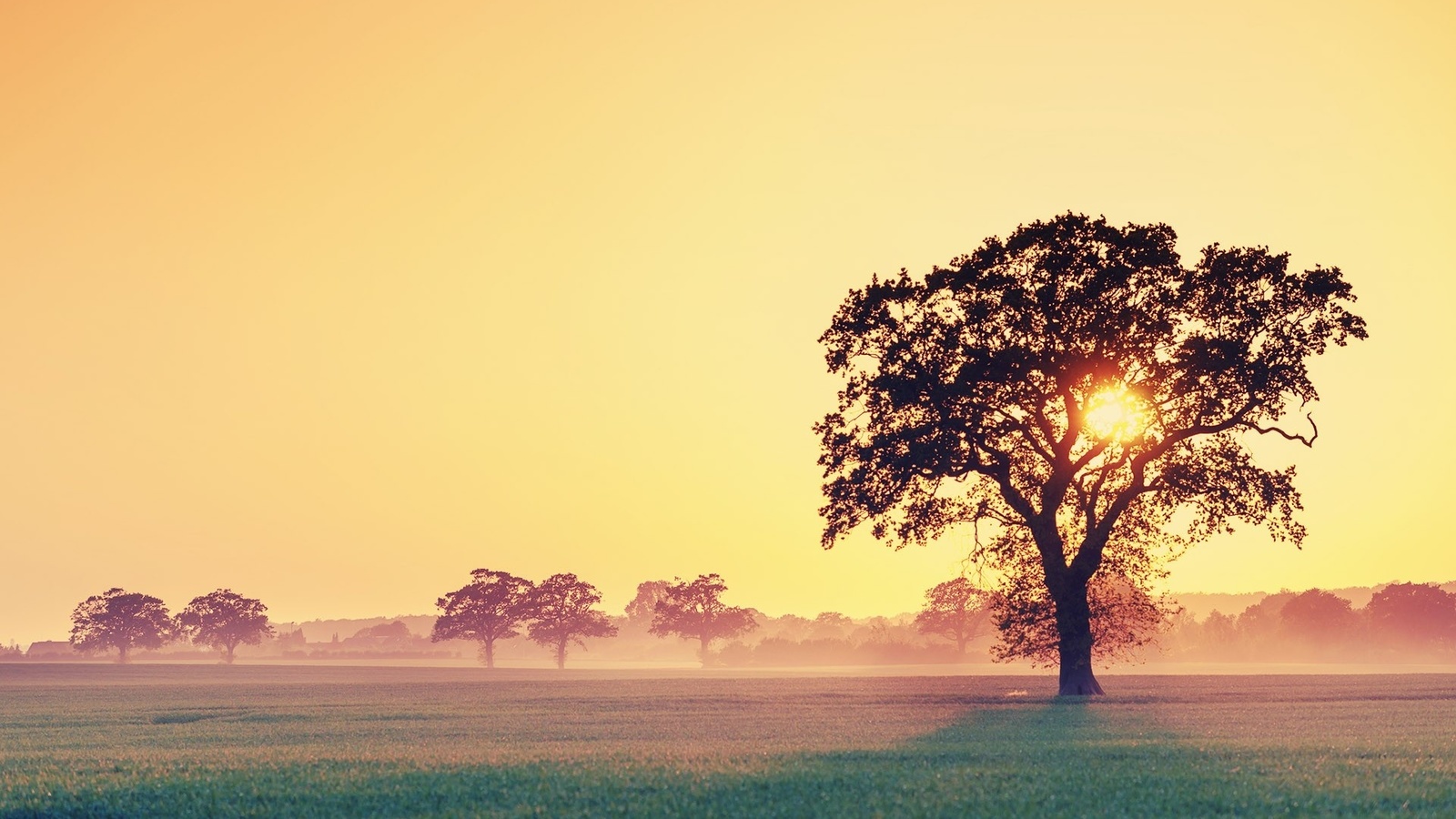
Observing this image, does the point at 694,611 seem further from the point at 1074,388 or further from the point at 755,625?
the point at 1074,388

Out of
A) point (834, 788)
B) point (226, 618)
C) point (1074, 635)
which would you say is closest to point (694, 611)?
point (226, 618)

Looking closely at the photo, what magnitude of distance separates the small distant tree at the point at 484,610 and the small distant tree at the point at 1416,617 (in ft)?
360

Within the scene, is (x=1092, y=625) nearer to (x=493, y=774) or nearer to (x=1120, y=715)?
(x=1120, y=715)

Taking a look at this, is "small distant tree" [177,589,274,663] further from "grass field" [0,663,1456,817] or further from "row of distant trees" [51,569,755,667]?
"grass field" [0,663,1456,817]

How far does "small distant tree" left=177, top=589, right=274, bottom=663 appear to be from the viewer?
191000 millimetres

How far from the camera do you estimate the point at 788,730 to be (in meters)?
32.3

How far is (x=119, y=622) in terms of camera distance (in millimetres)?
184875

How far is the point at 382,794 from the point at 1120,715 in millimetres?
24179

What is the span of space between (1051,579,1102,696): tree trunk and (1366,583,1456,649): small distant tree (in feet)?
434

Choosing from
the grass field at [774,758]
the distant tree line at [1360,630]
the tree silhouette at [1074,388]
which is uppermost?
the tree silhouette at [1074,388]

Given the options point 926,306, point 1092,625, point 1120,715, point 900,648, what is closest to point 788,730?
point 1120,715

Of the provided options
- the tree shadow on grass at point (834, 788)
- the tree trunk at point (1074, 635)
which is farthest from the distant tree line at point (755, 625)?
the tree shadow on grass at point (834, 788)

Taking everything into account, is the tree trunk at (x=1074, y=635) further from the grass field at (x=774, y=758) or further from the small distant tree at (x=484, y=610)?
the small distant tree at (x=484, y=610)

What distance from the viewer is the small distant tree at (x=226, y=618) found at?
7520 inches
